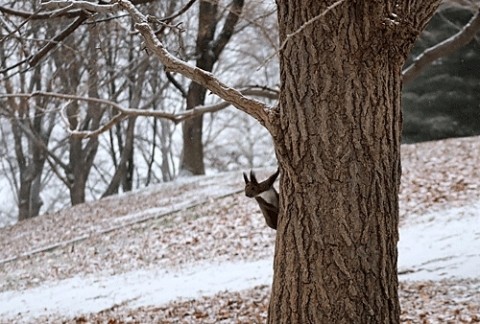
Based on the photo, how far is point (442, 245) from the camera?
365 inches

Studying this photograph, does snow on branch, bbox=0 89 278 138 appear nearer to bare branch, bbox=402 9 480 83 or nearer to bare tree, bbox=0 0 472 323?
bare branch, bbox=402 9 480 83

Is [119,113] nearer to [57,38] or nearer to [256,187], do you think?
[57,38]

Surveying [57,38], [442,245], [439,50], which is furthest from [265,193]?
[439,50]

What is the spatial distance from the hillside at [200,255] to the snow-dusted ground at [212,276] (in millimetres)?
19

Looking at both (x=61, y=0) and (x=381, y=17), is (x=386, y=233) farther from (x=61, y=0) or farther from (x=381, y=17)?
(x=61, y=0)

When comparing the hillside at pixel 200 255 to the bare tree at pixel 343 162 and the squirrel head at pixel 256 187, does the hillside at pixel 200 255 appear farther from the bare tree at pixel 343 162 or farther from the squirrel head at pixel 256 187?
the squirrel head at pixel 256 187

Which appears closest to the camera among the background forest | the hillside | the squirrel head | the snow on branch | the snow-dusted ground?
the squirrel head

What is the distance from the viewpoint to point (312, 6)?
4.17 metres

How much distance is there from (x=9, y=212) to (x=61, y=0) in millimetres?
34251

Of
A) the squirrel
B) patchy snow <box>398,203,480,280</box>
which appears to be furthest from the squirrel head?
patchy snow <box>398,203,480,280</box>

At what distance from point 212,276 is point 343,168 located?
6128 millimetres

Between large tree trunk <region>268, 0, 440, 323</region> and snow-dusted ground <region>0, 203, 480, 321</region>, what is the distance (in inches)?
156

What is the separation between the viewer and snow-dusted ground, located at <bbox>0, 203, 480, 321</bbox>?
8.56m

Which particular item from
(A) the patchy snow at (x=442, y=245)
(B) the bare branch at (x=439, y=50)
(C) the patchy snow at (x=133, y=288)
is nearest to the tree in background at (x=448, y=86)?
(B) the bare branch at (x=439, y=50)
